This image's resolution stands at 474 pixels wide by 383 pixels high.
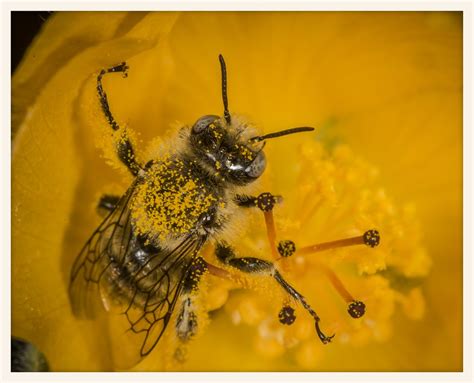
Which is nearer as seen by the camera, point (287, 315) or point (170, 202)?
point (170, 202)

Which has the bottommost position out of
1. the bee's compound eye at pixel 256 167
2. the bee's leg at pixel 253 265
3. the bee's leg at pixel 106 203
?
the bee's leg at pixel 253 265

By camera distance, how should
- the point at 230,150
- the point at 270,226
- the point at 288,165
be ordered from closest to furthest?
the point at 230,150, the point at 270,226, the point at 288,165

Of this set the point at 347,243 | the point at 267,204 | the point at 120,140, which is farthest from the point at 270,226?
the point at 120,140

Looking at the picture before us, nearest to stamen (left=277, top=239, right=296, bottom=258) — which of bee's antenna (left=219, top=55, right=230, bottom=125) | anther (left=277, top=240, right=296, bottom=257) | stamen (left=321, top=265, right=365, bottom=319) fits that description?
anther (left=277, top=240, right=296, bottom=257)

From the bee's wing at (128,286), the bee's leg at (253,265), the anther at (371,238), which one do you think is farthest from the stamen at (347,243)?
the bee's wing at (128,286)

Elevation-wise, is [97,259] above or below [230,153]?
below

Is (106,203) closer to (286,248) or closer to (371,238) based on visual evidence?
(286,248)
